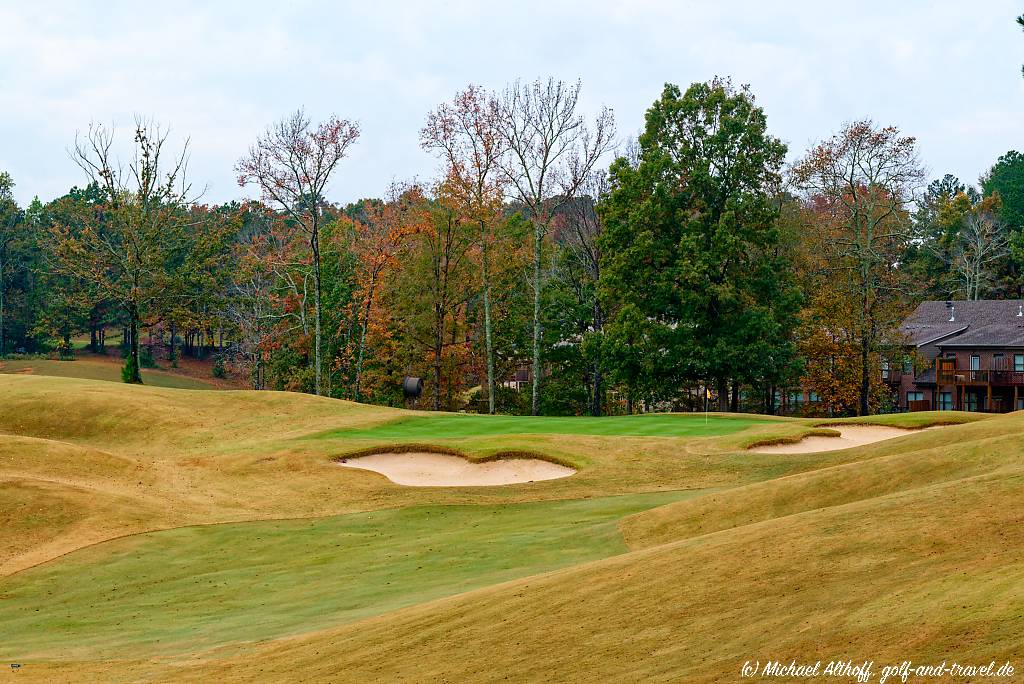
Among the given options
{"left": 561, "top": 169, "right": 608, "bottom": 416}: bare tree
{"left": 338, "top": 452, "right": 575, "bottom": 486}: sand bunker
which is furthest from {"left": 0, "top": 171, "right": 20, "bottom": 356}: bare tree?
{"left": 338, "top": 452, "right": 575, "bottom": 486}: sand bunker

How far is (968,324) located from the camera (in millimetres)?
83000

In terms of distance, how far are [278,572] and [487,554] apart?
523 centimetres

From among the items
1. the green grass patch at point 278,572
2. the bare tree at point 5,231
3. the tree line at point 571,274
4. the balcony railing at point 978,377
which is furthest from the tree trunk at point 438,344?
the bare tree at point 5,231

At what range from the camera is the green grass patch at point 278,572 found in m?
19.3

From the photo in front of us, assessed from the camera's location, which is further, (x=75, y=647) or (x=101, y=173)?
(x=101, y=173)

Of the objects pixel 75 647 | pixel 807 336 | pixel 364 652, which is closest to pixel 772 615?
pixel 364 652

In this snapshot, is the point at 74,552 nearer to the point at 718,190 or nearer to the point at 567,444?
the point at 567,444

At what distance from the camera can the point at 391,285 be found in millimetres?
73750

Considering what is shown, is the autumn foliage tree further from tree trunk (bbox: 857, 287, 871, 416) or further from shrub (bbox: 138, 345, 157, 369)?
shrub (bbox: 138, 345, 157, 369)

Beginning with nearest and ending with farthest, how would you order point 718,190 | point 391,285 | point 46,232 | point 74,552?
point 74,552 → point 718,190 → point 391,285 → point 46,232

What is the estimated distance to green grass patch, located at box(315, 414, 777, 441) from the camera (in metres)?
38.7

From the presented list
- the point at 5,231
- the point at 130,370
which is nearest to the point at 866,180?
the point at 130,370

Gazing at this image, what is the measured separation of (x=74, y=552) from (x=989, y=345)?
73145mm

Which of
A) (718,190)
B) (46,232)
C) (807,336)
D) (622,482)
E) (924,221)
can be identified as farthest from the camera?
(924,221)
